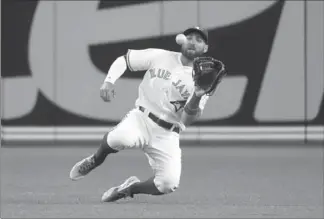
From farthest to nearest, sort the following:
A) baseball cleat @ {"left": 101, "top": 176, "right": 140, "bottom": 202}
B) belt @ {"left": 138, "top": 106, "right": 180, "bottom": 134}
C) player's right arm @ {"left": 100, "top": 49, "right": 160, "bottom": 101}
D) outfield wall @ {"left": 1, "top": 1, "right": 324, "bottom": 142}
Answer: outfield wall @ {"left": 1, "top": 1, "right": 324, "bottom": 142}, baseball cleat @ {"left": 101, "top": 176, "right": 140, "bottom": 202}, belt @ {"left": 138, "top": 106, "right": 180, "bottom": 134}, player's right arm @ {"left": 100, "top": 49, "right": 160, "bottom": 101}

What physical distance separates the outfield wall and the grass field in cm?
73

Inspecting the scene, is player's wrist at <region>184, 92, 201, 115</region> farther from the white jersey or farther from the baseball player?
the white jersey

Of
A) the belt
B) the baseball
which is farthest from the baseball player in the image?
the baseball

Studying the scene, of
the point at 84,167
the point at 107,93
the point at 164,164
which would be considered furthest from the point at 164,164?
the point at 107,93

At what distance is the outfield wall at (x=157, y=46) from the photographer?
60.0 ft

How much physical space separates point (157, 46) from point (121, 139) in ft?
31.7

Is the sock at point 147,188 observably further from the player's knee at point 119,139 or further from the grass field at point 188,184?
the player's knee at point 119,139

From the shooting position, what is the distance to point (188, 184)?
11.9 m

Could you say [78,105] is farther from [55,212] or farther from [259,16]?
[55,212]

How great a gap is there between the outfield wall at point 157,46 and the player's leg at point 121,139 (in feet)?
29.9

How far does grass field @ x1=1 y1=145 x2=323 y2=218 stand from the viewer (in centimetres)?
894

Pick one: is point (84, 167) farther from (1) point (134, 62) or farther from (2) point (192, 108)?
(2) point (192, 108)

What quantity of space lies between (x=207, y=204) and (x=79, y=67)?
30.8 feet

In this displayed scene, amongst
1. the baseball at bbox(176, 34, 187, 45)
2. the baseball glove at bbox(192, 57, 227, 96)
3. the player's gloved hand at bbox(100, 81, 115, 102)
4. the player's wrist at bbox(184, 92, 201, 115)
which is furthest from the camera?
the baseball at bbox(176, 34, 187, 45)
